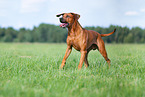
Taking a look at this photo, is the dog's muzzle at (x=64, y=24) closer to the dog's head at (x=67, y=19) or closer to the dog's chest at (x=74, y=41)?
the dog's head at (x=67, y=19)

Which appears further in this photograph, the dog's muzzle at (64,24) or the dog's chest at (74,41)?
the dog's chest at (74,41)

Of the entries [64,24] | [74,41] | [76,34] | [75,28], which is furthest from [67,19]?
[74,41]

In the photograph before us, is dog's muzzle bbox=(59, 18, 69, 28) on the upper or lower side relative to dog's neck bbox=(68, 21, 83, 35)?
upper

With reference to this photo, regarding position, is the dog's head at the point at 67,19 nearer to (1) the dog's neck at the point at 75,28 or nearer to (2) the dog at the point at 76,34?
(2) the dog at the point at 76,34

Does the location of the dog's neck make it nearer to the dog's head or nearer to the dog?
the dog

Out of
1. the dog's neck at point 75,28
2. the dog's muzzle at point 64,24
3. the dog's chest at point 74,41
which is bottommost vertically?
the dog's chest at point 74,41

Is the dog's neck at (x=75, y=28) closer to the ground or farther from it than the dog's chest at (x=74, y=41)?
farther from it

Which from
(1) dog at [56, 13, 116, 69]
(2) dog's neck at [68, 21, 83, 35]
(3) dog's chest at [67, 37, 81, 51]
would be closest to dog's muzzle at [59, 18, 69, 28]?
(1) dog at [56, 13, 116, 69]

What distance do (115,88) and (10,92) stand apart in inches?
77.0

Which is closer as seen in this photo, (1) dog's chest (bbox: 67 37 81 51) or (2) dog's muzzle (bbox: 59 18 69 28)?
(2) dog's muzzle (bbox: 59 18 69 28)

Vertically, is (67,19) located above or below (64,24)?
above

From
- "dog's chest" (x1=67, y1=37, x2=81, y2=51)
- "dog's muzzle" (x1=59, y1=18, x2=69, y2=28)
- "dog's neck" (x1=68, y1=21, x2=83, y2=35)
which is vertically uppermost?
"dog's muzzle" (x1=59, y1=18, x2=69, y2=28)

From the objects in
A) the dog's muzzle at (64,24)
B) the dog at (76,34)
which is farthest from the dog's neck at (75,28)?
the dog's muzzle at (64,24)

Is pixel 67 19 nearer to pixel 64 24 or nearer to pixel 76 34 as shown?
pixel 64 24
